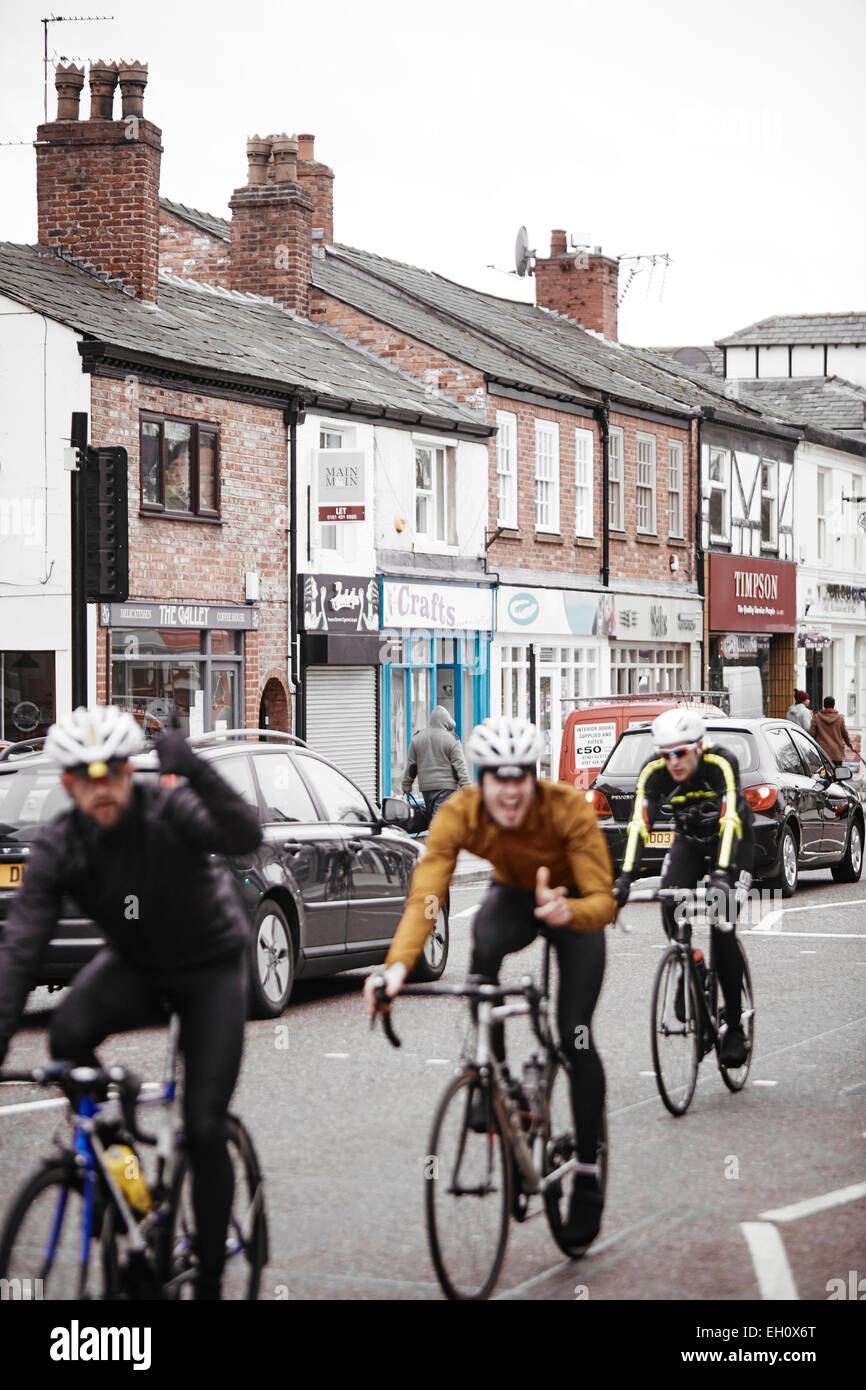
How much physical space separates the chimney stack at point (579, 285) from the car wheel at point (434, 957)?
3060 centimetres

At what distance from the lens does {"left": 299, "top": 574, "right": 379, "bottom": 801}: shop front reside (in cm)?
2592

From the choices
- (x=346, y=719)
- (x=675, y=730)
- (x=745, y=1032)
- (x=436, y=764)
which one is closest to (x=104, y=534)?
(x=436, y=764)

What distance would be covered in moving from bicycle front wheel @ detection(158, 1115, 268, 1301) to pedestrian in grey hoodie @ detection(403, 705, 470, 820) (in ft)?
56.3

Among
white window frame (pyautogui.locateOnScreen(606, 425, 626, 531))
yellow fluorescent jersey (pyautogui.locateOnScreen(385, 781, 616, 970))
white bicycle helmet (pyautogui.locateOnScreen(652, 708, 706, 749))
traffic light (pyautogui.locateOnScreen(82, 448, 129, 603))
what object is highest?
white window frame (pyautogui.locateOnScreen(606, 425, 626, 531))

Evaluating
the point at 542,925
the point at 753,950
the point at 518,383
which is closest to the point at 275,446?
the point at 518,383

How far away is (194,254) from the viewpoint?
3122 cm

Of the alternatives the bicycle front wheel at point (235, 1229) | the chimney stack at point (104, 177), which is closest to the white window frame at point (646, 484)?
the chimney stack at point (104, 177)

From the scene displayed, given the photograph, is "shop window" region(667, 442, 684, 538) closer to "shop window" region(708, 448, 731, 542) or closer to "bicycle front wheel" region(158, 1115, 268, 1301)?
"shop window" region(708, 448, 731, 542)

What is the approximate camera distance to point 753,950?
14828 mm

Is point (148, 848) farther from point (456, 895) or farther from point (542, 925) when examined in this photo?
point (456, 895)

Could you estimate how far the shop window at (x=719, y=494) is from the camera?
3984 cm

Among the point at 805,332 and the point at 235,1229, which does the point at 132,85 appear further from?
the point at 805,332

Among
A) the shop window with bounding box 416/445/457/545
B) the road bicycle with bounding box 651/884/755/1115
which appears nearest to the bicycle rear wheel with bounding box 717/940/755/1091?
the road bicycle with bounding box 651/884/755/1115
